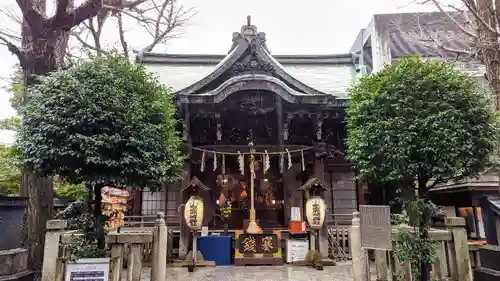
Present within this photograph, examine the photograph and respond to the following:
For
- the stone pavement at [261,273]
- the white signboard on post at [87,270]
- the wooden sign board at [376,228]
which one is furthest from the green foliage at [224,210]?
the white signboard on post at [87,270]

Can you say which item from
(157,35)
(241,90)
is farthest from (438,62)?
(157,35)

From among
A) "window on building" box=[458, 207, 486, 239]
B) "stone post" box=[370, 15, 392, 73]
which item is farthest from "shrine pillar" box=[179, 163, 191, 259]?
"stone post" box=[370, 15, 392, 73]

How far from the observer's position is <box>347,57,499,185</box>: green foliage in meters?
6.47

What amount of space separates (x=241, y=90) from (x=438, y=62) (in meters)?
5.59

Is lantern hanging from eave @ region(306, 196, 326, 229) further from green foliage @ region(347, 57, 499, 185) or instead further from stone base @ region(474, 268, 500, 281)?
stone base @ region(474, 268, 500, 281)

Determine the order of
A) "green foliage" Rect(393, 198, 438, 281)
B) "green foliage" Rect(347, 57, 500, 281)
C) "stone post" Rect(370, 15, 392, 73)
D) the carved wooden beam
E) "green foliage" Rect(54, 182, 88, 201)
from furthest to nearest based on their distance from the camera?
"stone post" Rect(370, 15, 392, 73), "green foliage" Rect(54, 182, 88, 201), the carved wooden beam, "green foliage" Rect(347, 57, 500, 281), "green foliage" Rect(393, 198, 438, 281)

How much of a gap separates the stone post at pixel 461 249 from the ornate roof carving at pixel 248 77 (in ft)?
17.5

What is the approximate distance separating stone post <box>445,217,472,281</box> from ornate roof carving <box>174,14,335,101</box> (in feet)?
17.5

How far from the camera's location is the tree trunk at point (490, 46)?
854 cm

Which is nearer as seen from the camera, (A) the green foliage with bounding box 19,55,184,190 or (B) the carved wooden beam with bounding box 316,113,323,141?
(A) the green foliage with bounding box 19,55,184,190

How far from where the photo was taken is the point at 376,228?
20.9 feet

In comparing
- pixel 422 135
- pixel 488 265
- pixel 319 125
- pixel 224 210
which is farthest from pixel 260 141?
pixel 488 265

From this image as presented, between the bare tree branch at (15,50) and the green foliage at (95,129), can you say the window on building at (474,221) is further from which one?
the bare tree branch at (15,50)

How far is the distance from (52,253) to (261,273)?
540 cm
